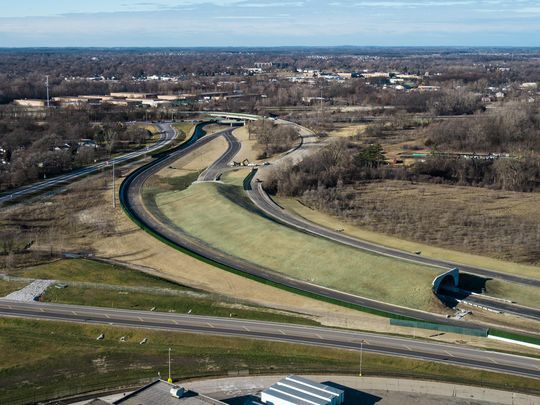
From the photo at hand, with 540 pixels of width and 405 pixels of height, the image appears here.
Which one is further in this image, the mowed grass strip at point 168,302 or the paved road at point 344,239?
the paved road at point 344,239

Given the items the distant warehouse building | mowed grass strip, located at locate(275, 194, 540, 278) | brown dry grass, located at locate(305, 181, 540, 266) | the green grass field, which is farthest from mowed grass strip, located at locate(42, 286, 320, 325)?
brown dry grass, located at locate(305, 181, 540, 266)

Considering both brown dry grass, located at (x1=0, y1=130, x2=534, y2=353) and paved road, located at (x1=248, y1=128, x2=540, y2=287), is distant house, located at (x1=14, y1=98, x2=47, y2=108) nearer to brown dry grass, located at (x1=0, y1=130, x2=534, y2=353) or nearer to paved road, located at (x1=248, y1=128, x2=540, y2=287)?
brown dry grass, located at (x1=0, y1=130, x2=534, y2=353)

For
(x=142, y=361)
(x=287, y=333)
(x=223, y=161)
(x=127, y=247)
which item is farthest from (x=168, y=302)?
(x=223, y=161)

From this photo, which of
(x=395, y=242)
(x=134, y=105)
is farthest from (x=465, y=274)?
(x=134, y=105)

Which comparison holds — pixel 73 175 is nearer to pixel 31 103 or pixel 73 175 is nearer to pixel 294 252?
pixel 294 252

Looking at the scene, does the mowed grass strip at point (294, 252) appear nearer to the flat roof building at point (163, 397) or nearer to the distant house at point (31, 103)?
the flat roof building at point (163, 397)

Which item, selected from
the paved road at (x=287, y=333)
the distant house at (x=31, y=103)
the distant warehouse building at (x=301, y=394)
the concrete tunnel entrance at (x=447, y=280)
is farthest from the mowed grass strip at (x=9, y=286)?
the distant house at (x=31, y=103)
